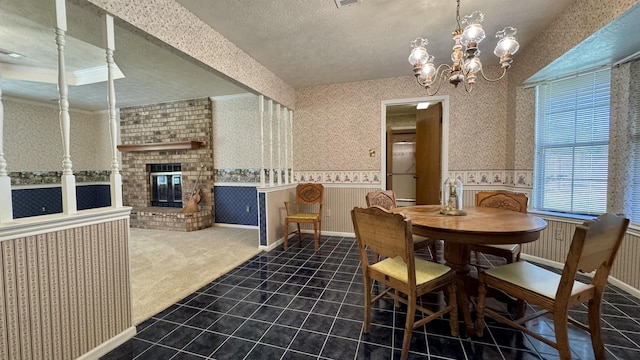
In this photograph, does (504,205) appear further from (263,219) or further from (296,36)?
(263,219)

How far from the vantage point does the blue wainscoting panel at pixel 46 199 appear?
4.80m

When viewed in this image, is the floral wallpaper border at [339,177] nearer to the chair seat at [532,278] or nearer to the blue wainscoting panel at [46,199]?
the chair seat at [532,278]

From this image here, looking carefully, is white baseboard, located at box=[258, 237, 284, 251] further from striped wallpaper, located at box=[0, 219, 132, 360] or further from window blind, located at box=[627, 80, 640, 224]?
window blind, located at box=[627, 80, 640, 224]

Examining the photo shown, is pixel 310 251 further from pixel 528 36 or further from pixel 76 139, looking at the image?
pixel 76 139

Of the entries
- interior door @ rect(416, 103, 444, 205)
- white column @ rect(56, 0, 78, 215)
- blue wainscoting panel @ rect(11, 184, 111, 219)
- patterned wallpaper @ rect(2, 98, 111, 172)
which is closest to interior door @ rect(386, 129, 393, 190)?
interior door @ rect(416, 103, 444, 205)

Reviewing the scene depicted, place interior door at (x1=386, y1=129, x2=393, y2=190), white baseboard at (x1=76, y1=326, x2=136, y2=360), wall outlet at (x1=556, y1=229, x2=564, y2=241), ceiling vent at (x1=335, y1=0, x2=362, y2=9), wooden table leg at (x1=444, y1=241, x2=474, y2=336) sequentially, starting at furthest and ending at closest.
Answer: interior door at (x1=386, y1=129, x2=393, y2=190) → wall outlet at (x1=556, y1=229, x2=564, y2=241) → ceiling vent at (x1=335, y1=0, x2=362, y2=9) → wooden table leg at (x1=444, y1=241, x2=474, y2=336) → white baseboard at (x1=76, y1=326, x2=136, y2=360)

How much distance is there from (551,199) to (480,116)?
1.36 metres

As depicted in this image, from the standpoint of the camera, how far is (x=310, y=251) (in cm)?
339

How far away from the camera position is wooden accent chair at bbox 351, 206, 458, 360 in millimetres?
1441

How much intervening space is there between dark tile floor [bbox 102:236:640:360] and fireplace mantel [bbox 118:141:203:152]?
318 cm

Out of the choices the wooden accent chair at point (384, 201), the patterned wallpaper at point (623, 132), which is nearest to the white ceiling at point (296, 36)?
the patterned wallpaper at point (623, 132)

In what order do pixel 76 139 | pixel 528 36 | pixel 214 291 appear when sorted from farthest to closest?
pixel 76 139 < pixel 528 36 < pixel 214 291

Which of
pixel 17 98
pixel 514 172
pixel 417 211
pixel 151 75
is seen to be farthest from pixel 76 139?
pixel 514 172

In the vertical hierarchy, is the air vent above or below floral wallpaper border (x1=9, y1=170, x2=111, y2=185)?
above
